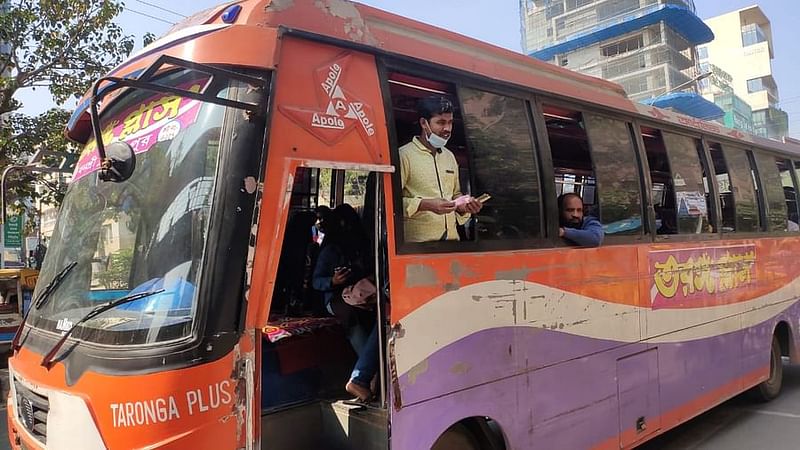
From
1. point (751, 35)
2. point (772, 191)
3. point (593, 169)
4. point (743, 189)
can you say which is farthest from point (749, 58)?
point (593, 169)

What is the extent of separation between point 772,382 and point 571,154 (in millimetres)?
4924

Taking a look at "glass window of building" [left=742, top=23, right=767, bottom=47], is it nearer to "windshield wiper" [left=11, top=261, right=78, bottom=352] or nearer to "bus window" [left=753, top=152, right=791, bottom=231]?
"bus window" [left=753, top=152, right=791, bottom=231]

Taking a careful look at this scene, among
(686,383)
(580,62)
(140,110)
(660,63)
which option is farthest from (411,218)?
(580,62)

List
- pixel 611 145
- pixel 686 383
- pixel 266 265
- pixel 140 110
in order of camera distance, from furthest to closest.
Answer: pixel 686 383 → pixel 611 145 → pixel 140 110 → pixel 266 265

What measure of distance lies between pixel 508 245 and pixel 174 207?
1.97 metres

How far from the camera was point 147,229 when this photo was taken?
8.60ft

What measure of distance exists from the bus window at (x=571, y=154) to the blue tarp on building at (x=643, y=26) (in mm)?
55900

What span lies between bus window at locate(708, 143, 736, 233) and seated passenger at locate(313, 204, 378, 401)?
13.9ft

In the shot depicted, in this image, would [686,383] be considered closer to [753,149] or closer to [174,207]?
[753,149]

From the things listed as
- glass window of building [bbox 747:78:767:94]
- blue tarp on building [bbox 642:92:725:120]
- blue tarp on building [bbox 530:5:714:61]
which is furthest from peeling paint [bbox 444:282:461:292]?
glass window of building [bbox 747:78:767:94]

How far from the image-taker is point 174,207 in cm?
255

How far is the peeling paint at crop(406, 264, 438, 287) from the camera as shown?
2939 millimetres

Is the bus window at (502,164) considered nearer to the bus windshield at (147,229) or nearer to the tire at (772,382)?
the bus windshield at (147,229)

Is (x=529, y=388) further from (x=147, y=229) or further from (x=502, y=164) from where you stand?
(x=147, y=229)
